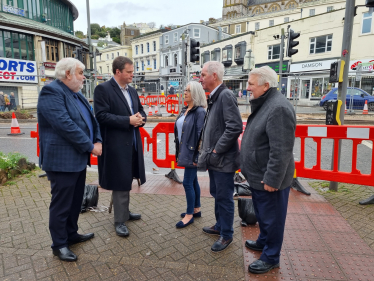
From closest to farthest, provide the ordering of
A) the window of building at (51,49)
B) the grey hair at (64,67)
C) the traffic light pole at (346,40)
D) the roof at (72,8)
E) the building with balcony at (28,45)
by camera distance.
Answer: the grey hair at (64,67) < the traffic light pole at (346,40) < the building with balcony at (28,45) < the window of building at (51,49) < the roof at (72,8)

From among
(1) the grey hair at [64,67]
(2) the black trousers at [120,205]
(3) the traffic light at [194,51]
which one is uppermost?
(3) the traffic light at [194,51]

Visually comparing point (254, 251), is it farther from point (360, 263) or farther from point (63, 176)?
point (63, 176)

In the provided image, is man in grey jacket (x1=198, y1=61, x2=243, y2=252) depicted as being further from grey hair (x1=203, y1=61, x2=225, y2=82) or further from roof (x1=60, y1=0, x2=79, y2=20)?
roof (x1=60, y1=0, x2=79, y2=20)

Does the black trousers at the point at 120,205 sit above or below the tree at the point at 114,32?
below

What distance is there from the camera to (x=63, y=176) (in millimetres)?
2734

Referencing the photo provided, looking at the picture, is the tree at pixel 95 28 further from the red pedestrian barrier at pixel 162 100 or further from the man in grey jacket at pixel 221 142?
the man in grey jacket at pixel 221 142

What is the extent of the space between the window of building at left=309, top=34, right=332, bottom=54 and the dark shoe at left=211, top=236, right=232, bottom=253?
97.1 feet

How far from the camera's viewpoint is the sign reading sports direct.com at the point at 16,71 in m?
23.0

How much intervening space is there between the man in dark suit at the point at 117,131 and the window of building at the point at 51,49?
28.1m

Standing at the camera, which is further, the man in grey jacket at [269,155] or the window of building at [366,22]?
the window of building at [366,22]

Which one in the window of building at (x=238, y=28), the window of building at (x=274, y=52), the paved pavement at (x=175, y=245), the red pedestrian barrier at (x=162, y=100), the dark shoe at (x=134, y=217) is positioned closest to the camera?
the paved pavement at (x=175, y=245)

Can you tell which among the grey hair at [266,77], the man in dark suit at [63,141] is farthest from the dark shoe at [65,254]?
the grey hair at [266,77]

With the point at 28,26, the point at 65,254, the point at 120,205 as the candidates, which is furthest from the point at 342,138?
the point at 28,26

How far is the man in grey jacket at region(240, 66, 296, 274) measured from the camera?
7.69 ft
